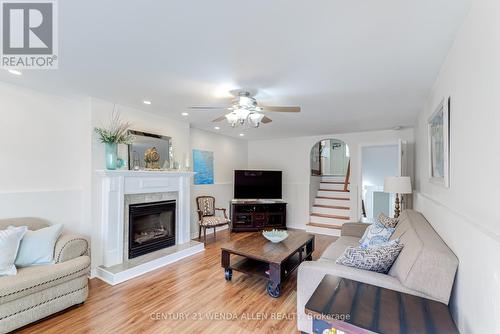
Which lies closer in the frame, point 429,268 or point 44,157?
point 429,268

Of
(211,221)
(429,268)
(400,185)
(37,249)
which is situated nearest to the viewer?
(429,268)

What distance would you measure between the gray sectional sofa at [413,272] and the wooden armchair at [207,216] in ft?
9.03

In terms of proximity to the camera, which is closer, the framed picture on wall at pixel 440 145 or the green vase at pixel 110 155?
the framed picture on wall at pixel 440 145

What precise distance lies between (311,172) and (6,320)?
18.1 feet

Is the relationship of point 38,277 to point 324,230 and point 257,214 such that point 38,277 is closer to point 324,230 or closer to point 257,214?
point 257,214

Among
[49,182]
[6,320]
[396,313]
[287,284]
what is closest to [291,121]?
[287,284]

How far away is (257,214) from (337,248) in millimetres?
2927

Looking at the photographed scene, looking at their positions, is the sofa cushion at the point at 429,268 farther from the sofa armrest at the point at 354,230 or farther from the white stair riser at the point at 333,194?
the white stair riser at the point at 333,194

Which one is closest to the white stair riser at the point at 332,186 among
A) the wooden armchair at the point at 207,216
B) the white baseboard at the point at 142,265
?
the wooden armchair at the point at 207,216


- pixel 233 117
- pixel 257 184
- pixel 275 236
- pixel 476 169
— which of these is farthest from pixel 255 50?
pixel 257 184

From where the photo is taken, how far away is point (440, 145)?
212 cm

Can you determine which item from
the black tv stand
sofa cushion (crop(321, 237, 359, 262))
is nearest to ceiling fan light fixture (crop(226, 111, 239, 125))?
sofa cushion (crop(321, 237, 359, 262))

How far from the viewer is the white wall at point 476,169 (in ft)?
3.35

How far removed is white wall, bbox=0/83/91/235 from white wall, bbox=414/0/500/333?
385 centimetres
